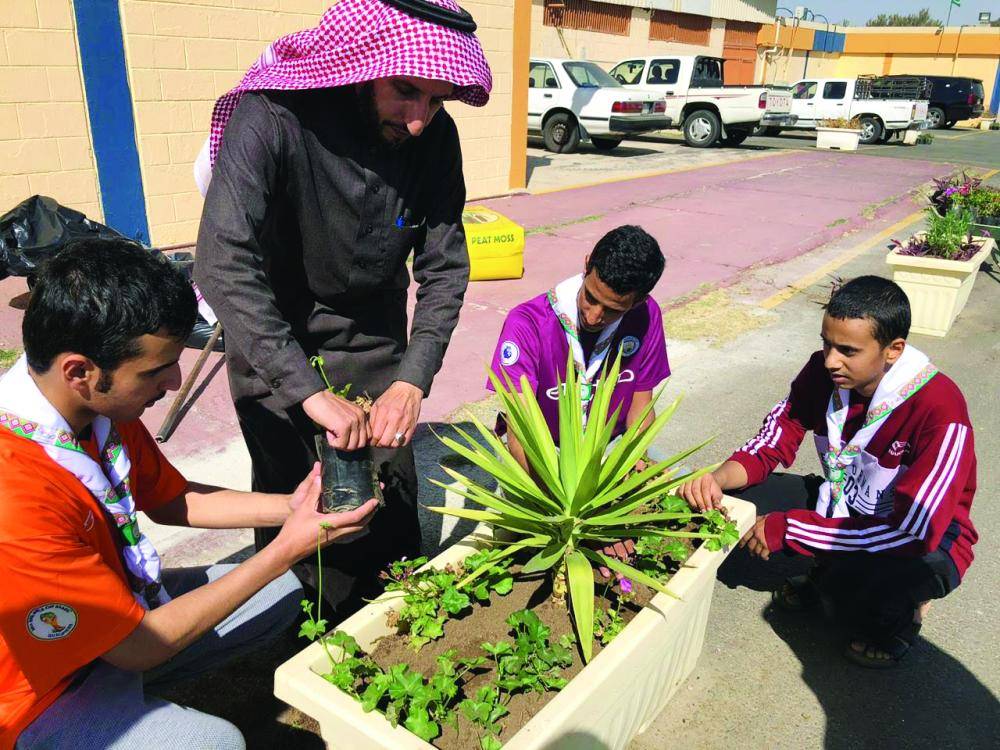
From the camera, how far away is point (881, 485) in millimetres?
2559

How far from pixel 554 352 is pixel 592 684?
127 centimetres

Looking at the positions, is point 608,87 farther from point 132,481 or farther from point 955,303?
point 132,481

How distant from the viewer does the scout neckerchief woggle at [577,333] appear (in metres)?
2.67

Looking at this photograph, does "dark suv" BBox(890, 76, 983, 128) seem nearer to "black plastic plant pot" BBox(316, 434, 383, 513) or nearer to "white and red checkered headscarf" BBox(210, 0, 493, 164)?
"white and red checkered headscarf" BBox(210, 0, 493, 164)

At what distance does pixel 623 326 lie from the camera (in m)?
2.78

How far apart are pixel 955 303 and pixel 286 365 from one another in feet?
19.2

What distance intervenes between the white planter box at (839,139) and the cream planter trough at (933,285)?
15.0m

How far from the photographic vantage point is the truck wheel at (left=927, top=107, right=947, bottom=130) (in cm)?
2931

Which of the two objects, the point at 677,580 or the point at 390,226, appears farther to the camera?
the point at 390,226

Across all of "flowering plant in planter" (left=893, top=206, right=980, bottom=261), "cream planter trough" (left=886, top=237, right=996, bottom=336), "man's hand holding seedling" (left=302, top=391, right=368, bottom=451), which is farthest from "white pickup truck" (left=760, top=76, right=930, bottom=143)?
"man's hand holding seedling" (left=302, top=391, right=368, bottom=451)

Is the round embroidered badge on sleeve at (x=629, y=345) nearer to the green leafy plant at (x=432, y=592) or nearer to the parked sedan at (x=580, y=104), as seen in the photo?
the green leafy plant at (x=432, y=592)

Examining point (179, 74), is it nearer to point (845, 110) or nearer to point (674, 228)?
point (674, 228)

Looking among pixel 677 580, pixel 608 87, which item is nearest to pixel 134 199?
pixel 677 580

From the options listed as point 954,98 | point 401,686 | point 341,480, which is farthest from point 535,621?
point 954,98
